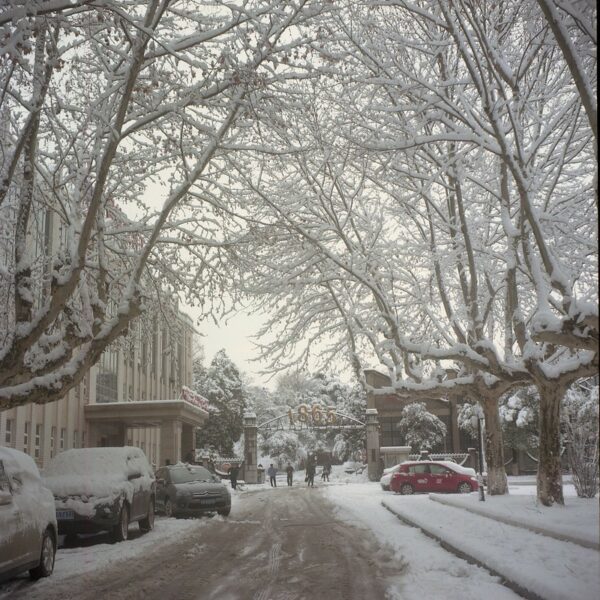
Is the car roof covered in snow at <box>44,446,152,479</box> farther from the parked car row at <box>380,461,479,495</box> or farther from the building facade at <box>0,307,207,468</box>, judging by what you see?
the parked car row at <box>380,461,479,495</box>

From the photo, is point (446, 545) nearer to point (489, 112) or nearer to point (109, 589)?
point (109, 589)

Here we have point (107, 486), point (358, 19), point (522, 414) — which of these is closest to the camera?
point (107, 486)

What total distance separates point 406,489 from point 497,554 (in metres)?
22.3

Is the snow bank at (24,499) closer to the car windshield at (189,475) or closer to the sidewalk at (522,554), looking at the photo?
the sidewalk at (522,554)

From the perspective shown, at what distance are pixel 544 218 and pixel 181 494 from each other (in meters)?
12.1

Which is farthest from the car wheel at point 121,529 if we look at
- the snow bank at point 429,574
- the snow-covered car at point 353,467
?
the snow-covered car at point 353,467

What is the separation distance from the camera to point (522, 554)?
902cm

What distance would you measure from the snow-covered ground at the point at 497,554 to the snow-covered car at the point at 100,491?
16.8 ft

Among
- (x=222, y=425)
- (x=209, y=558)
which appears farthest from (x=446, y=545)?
(x=222, y=425)

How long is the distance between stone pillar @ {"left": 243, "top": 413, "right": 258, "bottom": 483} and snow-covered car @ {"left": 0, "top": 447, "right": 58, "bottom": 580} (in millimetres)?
39454

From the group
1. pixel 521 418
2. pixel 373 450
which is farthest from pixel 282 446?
pixel 521 418

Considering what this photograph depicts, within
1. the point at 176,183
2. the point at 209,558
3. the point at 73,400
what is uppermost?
the point at 176,183

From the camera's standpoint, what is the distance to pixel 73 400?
34438 mm

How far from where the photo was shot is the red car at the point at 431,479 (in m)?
30.8
